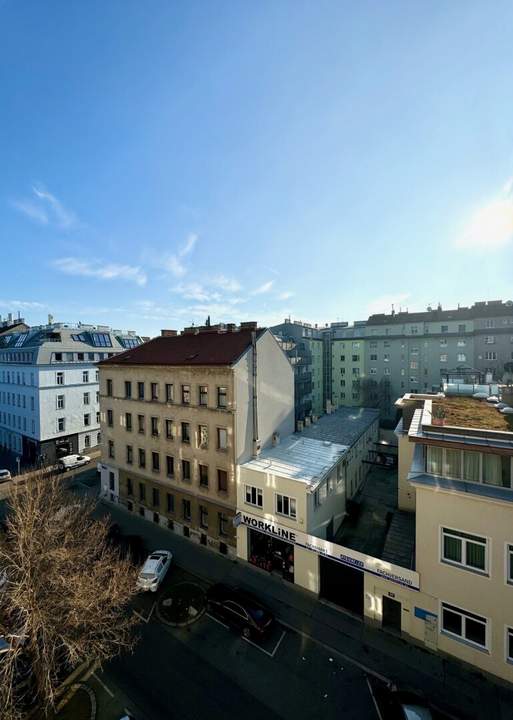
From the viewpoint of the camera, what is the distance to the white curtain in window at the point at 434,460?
1500 centimetres

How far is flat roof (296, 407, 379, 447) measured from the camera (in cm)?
2825

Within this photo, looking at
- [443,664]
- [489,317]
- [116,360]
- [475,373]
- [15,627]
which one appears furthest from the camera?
[489,317]

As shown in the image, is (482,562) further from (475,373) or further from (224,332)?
(475,373)

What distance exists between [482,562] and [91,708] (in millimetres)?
16952

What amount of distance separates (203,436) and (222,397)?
11.4ft

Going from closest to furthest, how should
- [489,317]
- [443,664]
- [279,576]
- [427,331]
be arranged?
[443,664] < [279,576] < [489,317] < [427,331]

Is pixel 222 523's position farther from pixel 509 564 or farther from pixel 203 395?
pixel 509 564

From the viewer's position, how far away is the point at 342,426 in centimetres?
3262

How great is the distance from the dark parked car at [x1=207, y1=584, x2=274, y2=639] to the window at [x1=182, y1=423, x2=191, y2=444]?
9483 mm

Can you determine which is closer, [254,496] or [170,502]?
[254,496]

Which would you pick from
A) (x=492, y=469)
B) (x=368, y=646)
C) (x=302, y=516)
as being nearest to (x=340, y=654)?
(x=368, y=646)

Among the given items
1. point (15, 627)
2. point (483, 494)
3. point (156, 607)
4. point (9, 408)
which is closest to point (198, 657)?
point (156, 607)

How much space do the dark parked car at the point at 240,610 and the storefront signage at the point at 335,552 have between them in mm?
3565

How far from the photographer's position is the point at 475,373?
3809cm
